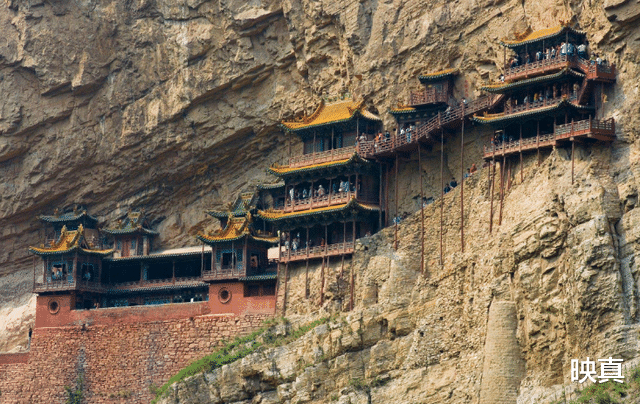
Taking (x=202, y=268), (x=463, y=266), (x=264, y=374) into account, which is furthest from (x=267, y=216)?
(x=463, y=266)

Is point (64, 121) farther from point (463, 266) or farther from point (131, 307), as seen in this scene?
point (463, 266)

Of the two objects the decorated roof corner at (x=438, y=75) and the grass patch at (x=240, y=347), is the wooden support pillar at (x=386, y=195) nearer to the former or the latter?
the decorated roof corner at (x=438, y=75)

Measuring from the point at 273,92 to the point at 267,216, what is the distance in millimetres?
8788

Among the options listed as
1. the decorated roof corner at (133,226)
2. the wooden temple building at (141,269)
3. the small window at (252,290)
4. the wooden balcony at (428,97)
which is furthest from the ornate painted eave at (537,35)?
the decorated roof corner at (133,226)

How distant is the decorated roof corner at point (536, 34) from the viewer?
2435 inches

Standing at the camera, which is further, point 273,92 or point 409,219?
point 273,92

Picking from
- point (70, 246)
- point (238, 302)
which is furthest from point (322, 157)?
point (70, 246)

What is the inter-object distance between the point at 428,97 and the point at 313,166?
21.8ft

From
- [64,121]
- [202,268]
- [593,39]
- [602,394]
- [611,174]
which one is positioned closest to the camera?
[602,394]

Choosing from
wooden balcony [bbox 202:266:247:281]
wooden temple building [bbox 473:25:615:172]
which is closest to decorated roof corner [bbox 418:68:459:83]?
wooden temple building [bbox 473:25:615:172]

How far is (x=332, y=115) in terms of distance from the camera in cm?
7262

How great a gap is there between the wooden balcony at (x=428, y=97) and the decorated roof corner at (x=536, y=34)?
4690 mm

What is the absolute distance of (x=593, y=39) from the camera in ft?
200

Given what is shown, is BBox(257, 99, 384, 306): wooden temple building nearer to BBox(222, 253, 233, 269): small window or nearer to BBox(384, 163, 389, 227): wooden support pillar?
BBox(384, 163, 389, 227): wooden support pillar
